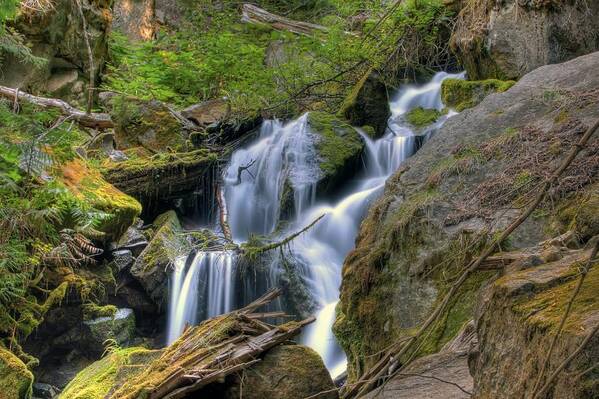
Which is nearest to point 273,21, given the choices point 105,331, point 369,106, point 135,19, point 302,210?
point 135,19

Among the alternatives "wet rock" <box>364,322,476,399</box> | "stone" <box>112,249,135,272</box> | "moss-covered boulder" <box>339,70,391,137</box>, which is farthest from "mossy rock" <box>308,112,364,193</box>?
"wet rock" <box>364,322,476,399</box>

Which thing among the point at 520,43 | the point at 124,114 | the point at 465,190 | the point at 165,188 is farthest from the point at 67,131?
the point at 520,43

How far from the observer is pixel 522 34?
9.60 metres

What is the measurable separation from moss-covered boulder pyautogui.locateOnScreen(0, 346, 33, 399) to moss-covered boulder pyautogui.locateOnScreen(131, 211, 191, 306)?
9.08ft

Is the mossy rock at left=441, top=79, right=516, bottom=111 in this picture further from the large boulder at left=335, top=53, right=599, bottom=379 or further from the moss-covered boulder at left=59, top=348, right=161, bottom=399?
the moss-covered boulder at left=59, top=348, right=161, bottom=399

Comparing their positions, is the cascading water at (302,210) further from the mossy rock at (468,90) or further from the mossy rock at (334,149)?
the mossy rock at (468,90)

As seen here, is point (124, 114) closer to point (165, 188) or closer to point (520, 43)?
point (165, 188)

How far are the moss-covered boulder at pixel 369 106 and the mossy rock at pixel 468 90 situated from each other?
121 centimetres

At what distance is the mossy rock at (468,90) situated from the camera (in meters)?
9.67

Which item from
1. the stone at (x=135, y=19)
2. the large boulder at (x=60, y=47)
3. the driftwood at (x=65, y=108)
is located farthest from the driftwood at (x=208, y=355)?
the stone at (x=135, y=19)

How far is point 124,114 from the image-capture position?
11.5 meters

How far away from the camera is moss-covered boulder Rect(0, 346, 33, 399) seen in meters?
5.96

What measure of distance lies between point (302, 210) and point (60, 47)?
6074 mm

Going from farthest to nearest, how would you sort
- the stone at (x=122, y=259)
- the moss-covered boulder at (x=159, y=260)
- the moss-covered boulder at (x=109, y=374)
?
the stone at (x=122, y=259), the moss-covered boulder at (x=159, y=260), the moss-covered boulder at (x=109, y=374)
